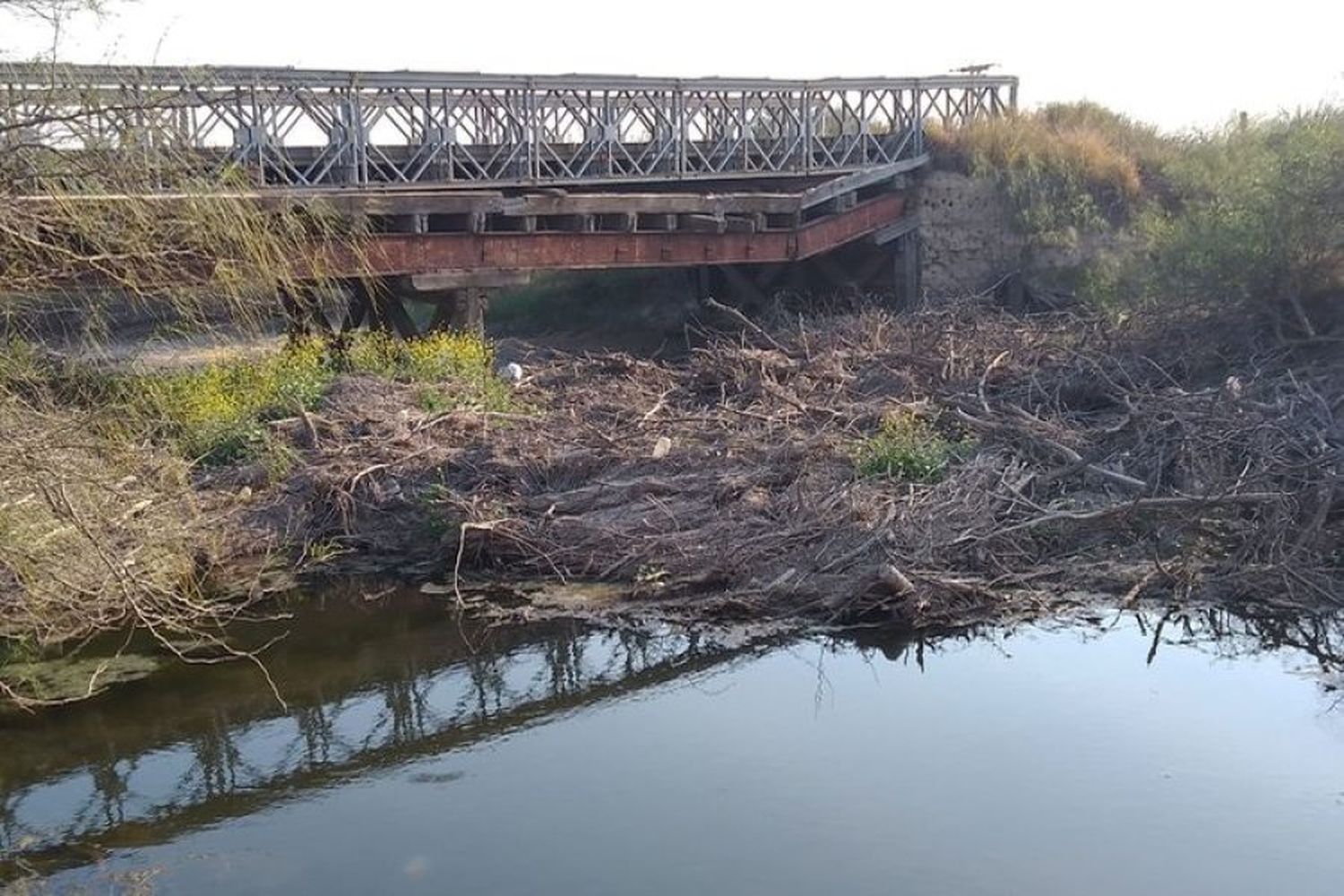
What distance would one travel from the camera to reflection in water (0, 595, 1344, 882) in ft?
24.7

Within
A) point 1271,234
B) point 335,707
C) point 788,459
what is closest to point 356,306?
point 788,459

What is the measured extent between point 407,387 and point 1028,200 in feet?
37.0

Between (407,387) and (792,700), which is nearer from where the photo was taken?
(792,700)

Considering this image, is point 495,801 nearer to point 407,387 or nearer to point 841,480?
point 841,480

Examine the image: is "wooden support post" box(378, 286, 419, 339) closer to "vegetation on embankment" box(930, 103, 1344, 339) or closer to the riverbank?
the riverbank

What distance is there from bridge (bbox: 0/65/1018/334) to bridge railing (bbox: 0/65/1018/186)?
0.03 metres

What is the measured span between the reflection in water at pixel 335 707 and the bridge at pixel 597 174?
11.1 feet

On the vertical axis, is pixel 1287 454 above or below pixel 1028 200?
below

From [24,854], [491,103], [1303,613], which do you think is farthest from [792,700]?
[491,103]

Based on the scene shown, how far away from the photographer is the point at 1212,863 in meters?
6.58

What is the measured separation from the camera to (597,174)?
2055 cm

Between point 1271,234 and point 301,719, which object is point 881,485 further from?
point 1271,234

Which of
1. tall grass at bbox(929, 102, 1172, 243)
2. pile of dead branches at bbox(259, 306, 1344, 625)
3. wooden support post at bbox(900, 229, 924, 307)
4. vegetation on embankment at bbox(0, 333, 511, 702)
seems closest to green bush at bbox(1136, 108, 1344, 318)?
pile of dead branches at bbox(259, 306, 1344, 625)

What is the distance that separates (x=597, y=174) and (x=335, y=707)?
1291 centimetres
